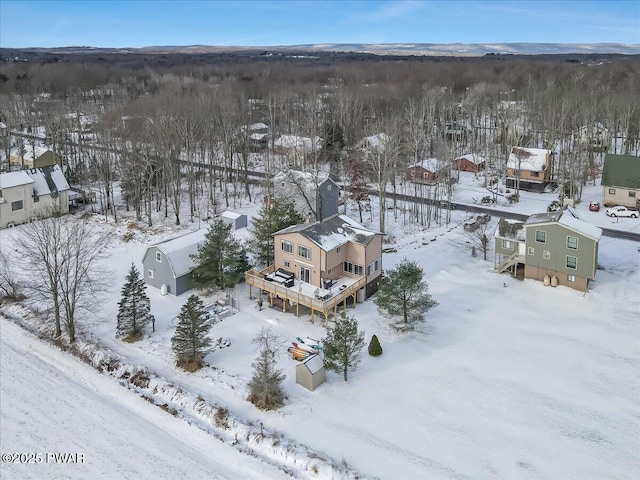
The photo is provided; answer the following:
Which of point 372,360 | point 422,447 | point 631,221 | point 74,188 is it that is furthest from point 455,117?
point 422,447

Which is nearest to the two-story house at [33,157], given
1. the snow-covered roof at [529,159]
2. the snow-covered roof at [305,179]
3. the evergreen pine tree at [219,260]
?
the snow-covered roof at [305,179]

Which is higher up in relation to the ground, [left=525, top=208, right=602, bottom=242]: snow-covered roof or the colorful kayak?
[left=525, top=208, right=602, bottom=242]: snow-covered roof

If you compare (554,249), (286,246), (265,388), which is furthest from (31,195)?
(554,249)

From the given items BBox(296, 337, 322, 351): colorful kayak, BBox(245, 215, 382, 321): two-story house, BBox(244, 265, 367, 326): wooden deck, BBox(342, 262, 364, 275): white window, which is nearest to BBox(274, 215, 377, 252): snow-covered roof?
BBox(245, 215, 382, 321): two-story house

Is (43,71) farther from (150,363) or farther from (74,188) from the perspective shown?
(150,363)

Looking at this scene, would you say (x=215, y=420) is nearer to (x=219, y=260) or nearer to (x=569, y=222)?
(x=219, y=260)

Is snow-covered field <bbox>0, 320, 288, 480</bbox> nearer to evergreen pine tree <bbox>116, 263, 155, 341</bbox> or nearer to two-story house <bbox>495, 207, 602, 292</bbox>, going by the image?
evergreen pine tree <bbox>116, 263, 155, 341</bbox>
